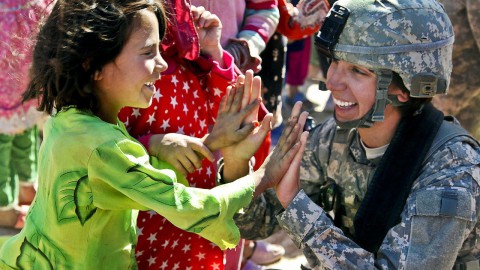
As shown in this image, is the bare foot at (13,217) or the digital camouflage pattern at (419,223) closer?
the digital camouflage pattern at (419,223)

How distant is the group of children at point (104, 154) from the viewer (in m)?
2.71

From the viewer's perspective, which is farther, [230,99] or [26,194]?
[26,194]

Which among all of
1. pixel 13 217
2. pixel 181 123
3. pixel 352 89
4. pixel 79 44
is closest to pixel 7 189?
pixel 13 217

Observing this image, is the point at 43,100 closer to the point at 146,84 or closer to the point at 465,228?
the point at 146,84

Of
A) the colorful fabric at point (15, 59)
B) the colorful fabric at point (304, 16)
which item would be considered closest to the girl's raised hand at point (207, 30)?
the colorful fabric at point (15, 59)

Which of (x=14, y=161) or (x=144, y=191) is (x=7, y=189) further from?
(x=144, y=191)

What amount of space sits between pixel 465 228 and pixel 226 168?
959 millimetres

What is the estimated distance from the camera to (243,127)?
3.22 meters

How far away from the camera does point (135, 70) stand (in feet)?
9.19

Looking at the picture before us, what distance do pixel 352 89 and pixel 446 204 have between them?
0.61m

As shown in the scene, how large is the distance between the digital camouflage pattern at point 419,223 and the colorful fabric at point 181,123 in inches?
14.3

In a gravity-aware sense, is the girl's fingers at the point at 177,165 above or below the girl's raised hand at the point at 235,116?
below

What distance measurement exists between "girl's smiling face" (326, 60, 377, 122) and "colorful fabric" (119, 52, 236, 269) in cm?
44

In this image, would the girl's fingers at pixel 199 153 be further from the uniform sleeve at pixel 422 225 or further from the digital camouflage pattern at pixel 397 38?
the digital camouflage pattern at pixel 397 38
